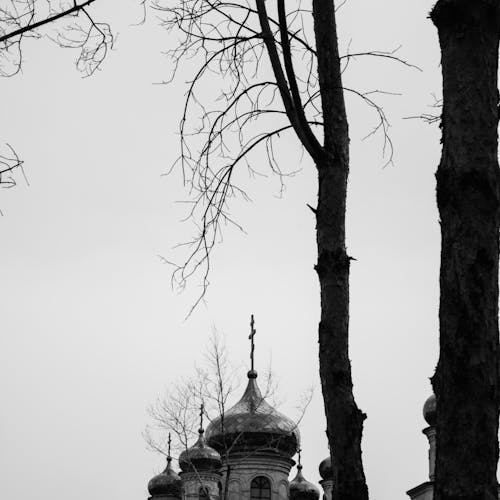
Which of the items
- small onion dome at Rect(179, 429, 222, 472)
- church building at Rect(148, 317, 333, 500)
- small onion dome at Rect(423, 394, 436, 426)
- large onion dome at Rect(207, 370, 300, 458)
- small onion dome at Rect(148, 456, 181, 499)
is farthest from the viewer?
small onion dome at Rect(148, 456, 181, 499)

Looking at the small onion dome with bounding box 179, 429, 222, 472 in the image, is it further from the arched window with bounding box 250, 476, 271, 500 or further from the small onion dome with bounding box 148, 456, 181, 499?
A: the small onion dome with bounding box 148, 456, 181, 499

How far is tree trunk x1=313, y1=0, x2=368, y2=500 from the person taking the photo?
633 cm

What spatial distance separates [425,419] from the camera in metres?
26.3

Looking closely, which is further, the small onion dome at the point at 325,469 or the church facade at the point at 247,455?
the small onion dome at the point at 325,469

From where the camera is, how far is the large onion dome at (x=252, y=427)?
30.7 m

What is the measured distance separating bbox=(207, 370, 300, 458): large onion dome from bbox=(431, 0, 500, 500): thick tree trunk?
84.1ft

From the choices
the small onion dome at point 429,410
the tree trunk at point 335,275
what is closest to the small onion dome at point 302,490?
the small onion dome at point 429,410

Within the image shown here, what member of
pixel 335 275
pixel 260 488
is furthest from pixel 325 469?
pixel 335 275

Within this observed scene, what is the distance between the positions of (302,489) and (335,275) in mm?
29017

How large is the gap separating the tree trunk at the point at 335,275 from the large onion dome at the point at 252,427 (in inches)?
943

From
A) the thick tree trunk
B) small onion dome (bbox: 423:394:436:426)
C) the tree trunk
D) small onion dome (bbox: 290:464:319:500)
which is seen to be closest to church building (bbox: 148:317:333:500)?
small onion dome (bbox: 290:464:319:500)

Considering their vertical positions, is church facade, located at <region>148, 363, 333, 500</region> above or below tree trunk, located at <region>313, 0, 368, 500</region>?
above

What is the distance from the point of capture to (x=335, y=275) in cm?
655

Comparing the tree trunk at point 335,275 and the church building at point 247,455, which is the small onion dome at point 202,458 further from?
the tree trunk at point 335,275
